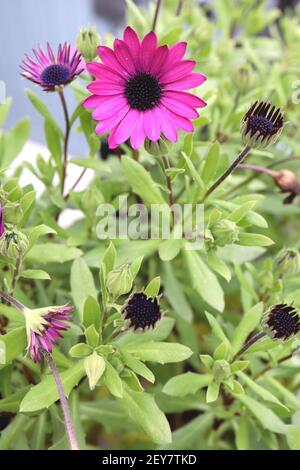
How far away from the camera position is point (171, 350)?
49cm

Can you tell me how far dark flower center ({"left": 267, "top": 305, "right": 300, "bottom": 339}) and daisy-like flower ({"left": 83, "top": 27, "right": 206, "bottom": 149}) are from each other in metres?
0.16

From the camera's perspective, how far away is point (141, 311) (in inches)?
17.0

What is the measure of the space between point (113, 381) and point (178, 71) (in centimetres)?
26

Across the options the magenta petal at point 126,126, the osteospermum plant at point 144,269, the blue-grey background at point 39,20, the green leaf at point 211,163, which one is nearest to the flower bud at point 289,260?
the osteospermum plant at point 144,269

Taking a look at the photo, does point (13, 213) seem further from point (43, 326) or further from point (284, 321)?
point (284, 321)

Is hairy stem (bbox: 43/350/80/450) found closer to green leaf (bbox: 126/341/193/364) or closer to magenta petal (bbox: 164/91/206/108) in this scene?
green leaf (bbox: 126/341/193/364)

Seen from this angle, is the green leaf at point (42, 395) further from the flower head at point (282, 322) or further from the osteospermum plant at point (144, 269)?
the flower head at point (282, 322)

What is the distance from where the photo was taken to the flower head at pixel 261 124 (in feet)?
1.52

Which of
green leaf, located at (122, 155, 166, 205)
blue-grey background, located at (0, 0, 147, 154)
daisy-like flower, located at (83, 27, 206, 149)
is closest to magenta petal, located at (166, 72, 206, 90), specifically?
daisy-like flower, located at (83, 27, 206, 149)

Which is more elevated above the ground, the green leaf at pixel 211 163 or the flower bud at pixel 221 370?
the green leaf at pixel 211 163

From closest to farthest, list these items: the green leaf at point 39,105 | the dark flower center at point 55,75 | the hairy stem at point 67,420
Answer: the hairy stem at point 67,420 → the dark flower center at point 55,75 → the green leaf at point 39,105

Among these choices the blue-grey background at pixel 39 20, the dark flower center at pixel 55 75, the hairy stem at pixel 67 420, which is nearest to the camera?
the hairy stem at pixel 67 420

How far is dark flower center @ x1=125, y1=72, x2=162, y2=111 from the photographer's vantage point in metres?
0.47
